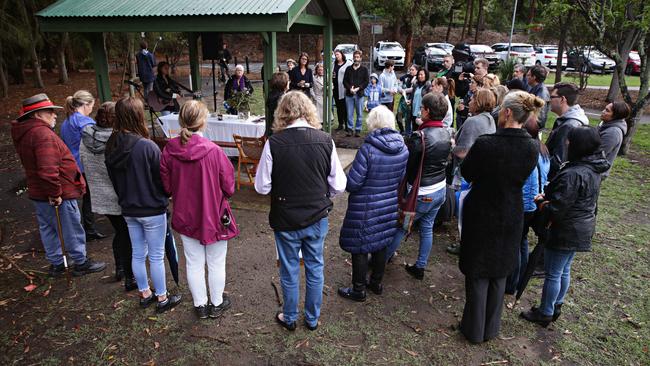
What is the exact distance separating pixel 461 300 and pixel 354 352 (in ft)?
4.22

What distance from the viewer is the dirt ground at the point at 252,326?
3.18m

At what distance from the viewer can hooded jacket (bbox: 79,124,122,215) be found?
3.54 metres

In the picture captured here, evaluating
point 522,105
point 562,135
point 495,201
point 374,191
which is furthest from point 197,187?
point 562,135

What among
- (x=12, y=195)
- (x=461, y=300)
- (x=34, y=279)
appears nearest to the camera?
(x=461, y=300)

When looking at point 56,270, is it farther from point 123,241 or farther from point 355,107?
point 355,107

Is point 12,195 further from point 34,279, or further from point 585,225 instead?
point 585,225

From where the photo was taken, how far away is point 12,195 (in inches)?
256

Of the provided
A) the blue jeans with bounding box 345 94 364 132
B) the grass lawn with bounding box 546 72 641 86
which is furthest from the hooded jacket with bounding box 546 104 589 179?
the grass lawn with bounding box 546 72 641 86

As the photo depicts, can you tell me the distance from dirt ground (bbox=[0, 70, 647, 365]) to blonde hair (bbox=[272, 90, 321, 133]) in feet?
5.61

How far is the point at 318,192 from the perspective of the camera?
3041 mm

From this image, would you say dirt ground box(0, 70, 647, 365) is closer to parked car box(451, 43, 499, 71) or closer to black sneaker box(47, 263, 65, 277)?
black sneaker box(47, 263, 65, 277)

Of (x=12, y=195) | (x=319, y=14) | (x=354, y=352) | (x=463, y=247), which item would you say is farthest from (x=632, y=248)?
(x=12, y=195)

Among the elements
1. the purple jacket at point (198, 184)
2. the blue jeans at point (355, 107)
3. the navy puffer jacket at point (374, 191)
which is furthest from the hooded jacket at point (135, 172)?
the blue jeans at point (355, 107)

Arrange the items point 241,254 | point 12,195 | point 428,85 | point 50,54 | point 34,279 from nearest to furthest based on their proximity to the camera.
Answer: point 34,279, point 241,254, point 12,195, point 428,85, point 50,54
